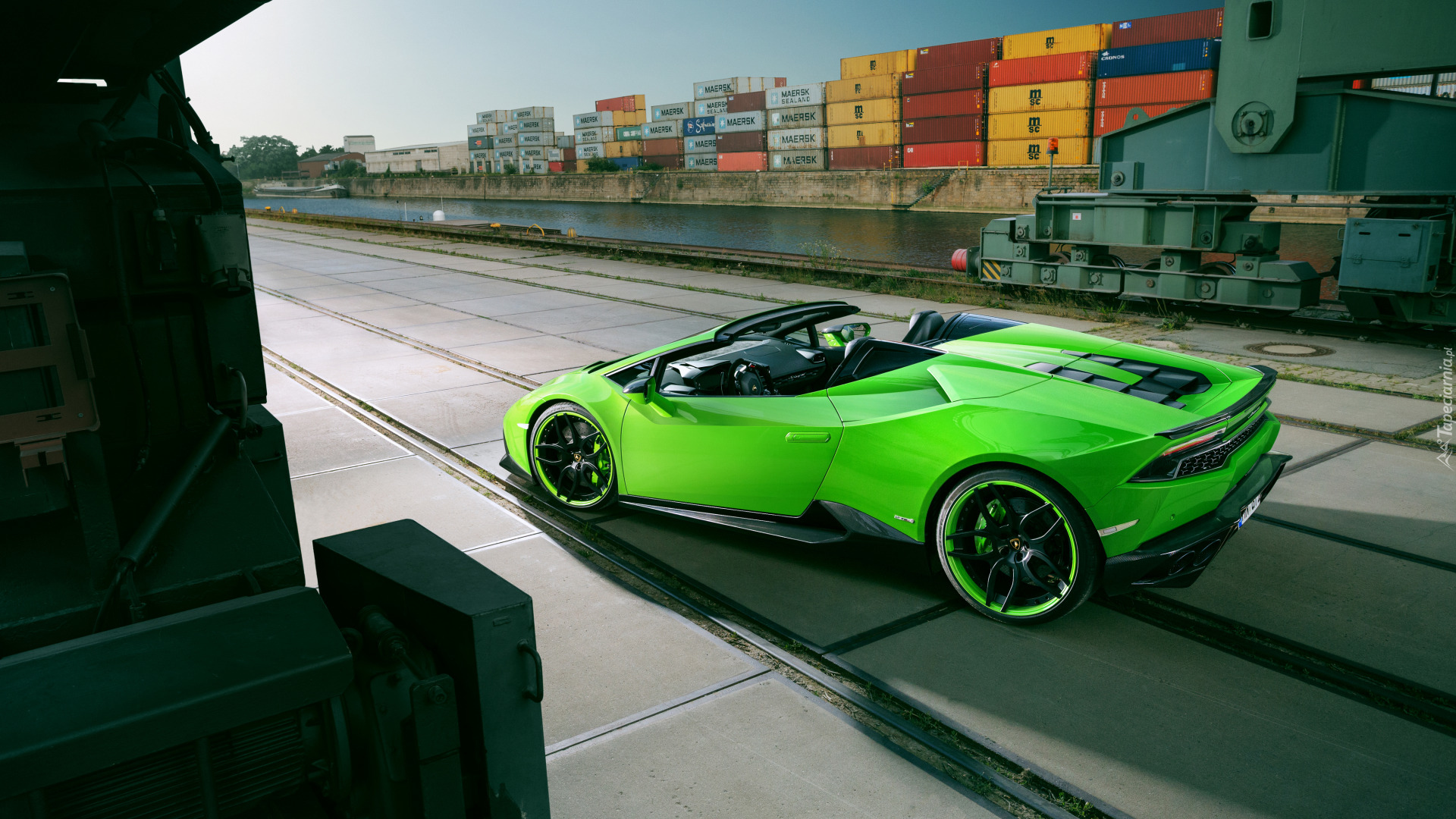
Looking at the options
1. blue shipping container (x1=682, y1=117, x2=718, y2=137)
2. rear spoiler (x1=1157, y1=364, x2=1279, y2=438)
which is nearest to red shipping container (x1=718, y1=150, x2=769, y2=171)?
blue shipping container (x1=682, y1=117, x2=718, y2=137)

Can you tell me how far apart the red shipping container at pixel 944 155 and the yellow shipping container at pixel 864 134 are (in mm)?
2073

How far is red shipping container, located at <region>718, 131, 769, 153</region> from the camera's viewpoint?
78.4m

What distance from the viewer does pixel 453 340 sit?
12.4 metres

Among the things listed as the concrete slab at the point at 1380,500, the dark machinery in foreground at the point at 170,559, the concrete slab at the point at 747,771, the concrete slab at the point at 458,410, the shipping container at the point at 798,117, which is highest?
the shipping container at the point at 798,117

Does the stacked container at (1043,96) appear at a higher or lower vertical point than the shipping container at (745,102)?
lower

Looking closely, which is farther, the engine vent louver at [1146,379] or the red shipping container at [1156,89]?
the red shipping container at [1156,89]

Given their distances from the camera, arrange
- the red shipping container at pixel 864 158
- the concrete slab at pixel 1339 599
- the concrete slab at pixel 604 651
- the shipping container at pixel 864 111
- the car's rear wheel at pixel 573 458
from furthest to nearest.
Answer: the shipping container at pixel 864 111 → the red shipping container at pixel 864 158 → the car's rear wheel at pixel 573 458 → the concrete slab at pixel 1339 599 → the concrete slab at pixel 604 651

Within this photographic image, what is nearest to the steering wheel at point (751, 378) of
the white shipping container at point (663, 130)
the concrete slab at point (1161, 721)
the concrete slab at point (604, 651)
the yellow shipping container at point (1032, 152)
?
the concrete slab at point (604, 651)

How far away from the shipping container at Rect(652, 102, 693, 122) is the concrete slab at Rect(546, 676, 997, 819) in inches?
3553

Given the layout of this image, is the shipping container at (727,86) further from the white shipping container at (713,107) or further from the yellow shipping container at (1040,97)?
the yellow shipping container at (1040,97)

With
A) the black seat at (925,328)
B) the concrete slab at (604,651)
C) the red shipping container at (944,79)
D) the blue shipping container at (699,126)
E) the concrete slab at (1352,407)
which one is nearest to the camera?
the concrete slab at (604,651)

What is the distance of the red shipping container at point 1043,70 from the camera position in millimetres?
52844

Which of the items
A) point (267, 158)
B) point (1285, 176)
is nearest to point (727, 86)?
point (1285, 176)

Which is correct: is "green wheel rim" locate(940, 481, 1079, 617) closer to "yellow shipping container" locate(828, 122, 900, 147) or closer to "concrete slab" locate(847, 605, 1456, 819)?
"concrete slab" locate(847, 605, 1456, 819)
